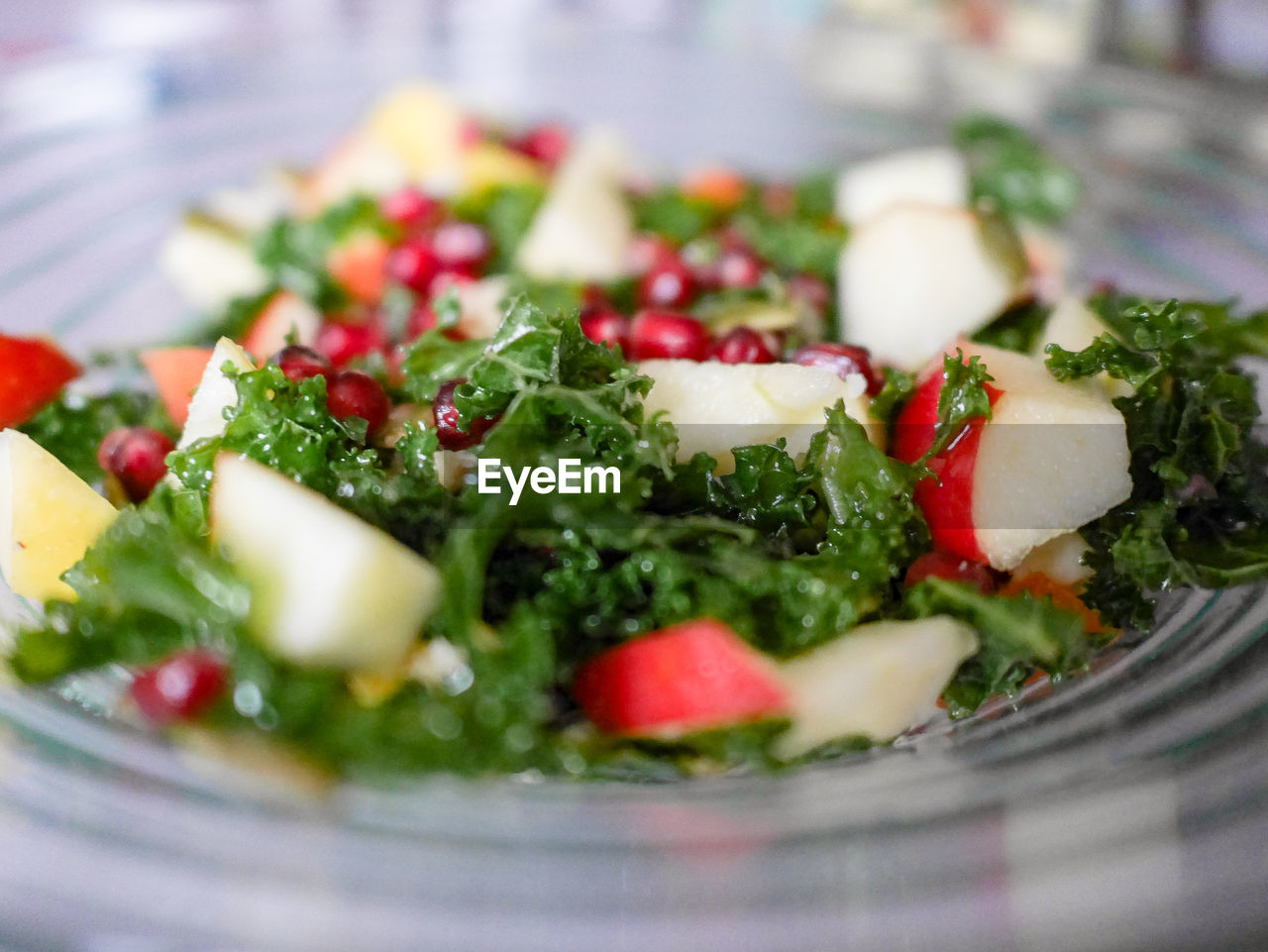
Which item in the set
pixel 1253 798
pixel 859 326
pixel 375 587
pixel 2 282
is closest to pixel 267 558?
pixel 375 587

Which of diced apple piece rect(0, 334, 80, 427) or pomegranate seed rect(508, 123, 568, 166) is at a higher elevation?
diced apple piece rect(0, 334, 80, 427)

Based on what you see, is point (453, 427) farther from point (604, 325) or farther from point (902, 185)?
point (902, 185)

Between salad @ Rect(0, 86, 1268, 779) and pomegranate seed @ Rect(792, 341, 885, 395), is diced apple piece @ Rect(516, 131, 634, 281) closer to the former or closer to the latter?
salad @ Rect(0, 86, 1268, 779)

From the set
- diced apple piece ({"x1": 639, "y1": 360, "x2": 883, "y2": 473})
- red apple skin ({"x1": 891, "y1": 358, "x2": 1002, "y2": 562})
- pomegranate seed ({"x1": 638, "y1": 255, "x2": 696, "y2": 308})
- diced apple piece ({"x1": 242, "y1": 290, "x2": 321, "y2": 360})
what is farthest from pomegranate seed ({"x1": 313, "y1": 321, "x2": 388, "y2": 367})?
red apple skin ({"x1": 891, "y1": 358, "x2": 1002, "y2": 562})

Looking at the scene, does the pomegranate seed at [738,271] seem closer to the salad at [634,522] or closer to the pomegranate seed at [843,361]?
the salad at [634,522]

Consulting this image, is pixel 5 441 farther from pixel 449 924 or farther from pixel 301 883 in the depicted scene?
pixel 449 924

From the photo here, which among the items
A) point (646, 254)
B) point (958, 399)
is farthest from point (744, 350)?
point (646, 254)
